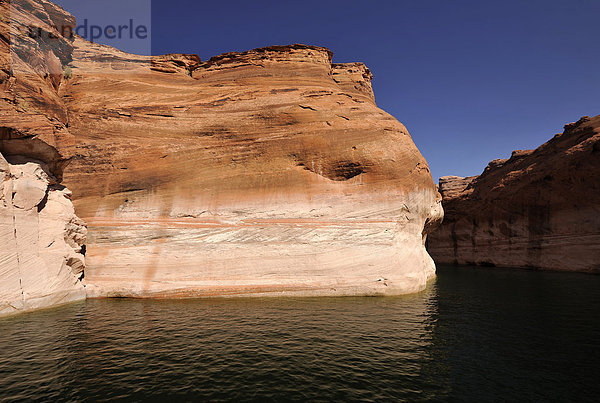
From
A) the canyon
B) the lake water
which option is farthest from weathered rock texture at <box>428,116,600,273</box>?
the lake water

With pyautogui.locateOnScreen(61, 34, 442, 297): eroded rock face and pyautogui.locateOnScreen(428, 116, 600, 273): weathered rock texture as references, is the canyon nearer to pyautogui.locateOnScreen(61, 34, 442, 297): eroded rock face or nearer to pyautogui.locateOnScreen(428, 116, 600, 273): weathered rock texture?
pyautogui.locateOnScreen(61, 34, 442, 297): eroded rock face

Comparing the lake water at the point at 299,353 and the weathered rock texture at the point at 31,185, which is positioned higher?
the weathered rock texture at the point at 31,185

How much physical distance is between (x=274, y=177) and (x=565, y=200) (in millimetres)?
29340

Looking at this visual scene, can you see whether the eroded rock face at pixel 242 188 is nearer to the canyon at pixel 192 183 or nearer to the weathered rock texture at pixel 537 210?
the canyon at pixel 192 183

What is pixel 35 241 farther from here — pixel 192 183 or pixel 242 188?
pixel 242 188

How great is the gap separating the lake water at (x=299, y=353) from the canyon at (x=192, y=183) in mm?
2120

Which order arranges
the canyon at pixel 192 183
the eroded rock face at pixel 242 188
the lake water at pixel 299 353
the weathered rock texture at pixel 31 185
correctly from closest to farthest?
the lake water at pixel 299 353 < the weathered rock texture at pixel 31 185 < the canyon at pixel 192 183 < the eroded rock face at pixel 242 188

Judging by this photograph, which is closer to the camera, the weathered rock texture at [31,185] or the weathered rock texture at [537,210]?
the weathered rock texture at [31,185]

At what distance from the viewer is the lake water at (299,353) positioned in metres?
5.47

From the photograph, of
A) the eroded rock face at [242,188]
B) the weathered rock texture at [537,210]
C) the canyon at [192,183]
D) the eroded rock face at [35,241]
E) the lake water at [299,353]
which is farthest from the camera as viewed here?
the weathered rock texture at [537,210]

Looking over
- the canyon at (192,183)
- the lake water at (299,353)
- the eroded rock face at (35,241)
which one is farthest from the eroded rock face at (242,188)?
the lake water at (299,353)

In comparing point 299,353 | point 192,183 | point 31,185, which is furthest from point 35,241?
point 299,353

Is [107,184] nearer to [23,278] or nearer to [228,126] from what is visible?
[23,278]

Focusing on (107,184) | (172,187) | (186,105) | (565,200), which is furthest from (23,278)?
(565,200)
